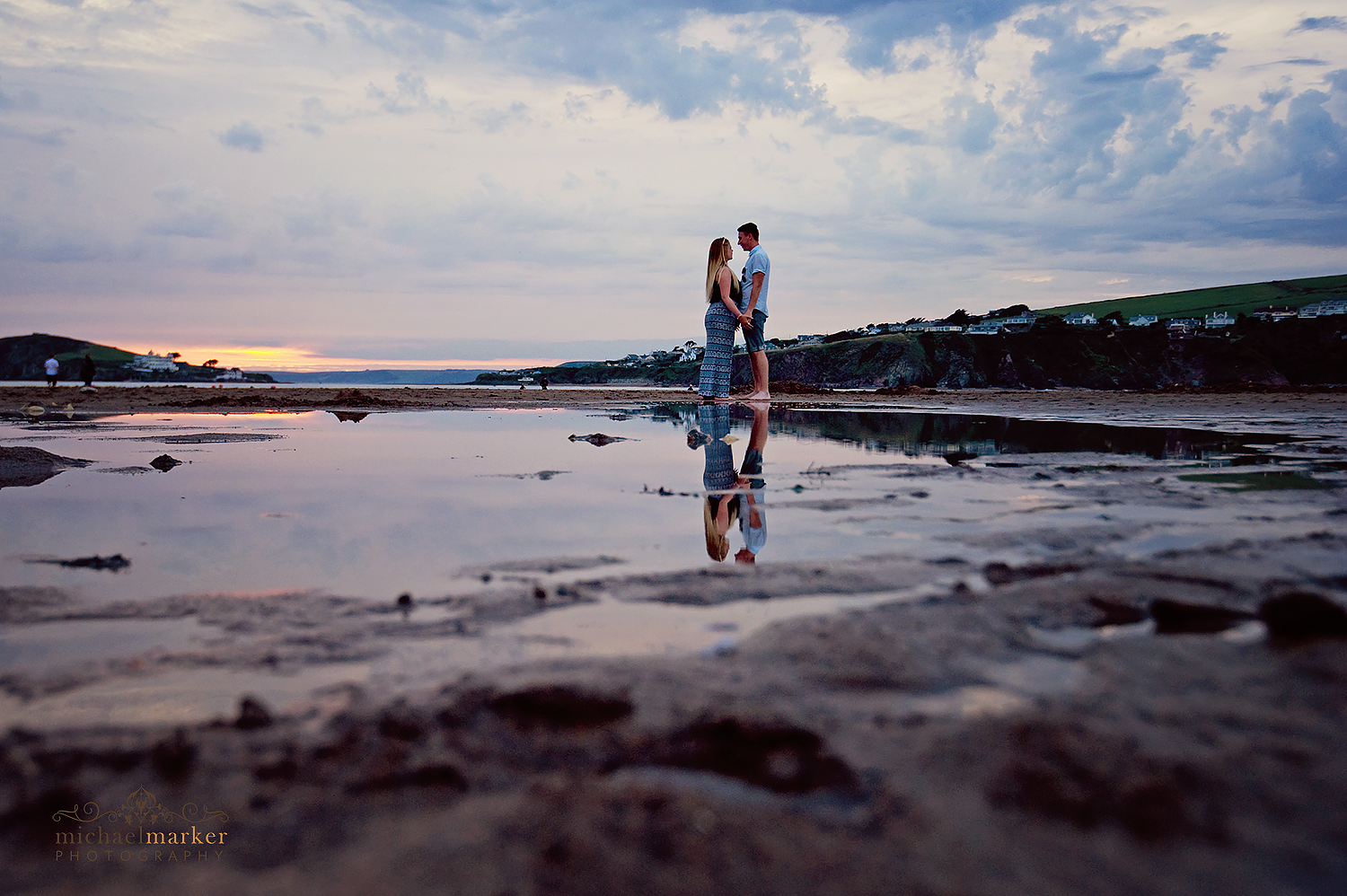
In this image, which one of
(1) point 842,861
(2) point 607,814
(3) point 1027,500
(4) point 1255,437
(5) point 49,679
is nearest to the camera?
(1) point 842,861

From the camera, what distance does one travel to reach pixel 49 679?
176 centimetres

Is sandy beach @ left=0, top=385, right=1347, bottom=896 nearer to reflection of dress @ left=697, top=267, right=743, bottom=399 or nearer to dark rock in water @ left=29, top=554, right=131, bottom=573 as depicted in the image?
dark rock in water @ left=29, top=554, right=131, bottom=573

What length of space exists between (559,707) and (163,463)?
18.5 feet

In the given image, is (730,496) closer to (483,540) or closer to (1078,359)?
(483,540)

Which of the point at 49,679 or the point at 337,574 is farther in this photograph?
the point at 337,574

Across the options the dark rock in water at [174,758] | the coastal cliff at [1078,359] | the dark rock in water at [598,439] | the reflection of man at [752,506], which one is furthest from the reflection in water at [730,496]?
the coastal cliff at [1078,359]

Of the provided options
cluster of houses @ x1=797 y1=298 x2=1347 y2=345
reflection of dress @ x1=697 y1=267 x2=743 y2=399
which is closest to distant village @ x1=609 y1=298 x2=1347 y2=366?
cluster of houses @ x1=797 y1=298 x2=1347 y2=345

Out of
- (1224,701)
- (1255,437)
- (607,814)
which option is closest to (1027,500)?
(1224,701)

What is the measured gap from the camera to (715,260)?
44.2ft

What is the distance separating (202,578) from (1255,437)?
9.95 meters

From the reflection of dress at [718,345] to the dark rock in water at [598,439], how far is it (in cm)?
548

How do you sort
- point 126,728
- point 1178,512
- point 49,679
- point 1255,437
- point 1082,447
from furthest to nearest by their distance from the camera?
point 1255,437
point 1082,447
point 1178,512
point 49,679
point 126,728

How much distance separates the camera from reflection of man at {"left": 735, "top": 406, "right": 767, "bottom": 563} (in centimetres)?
309

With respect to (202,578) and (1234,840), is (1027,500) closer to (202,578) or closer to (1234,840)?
(1234,840)
